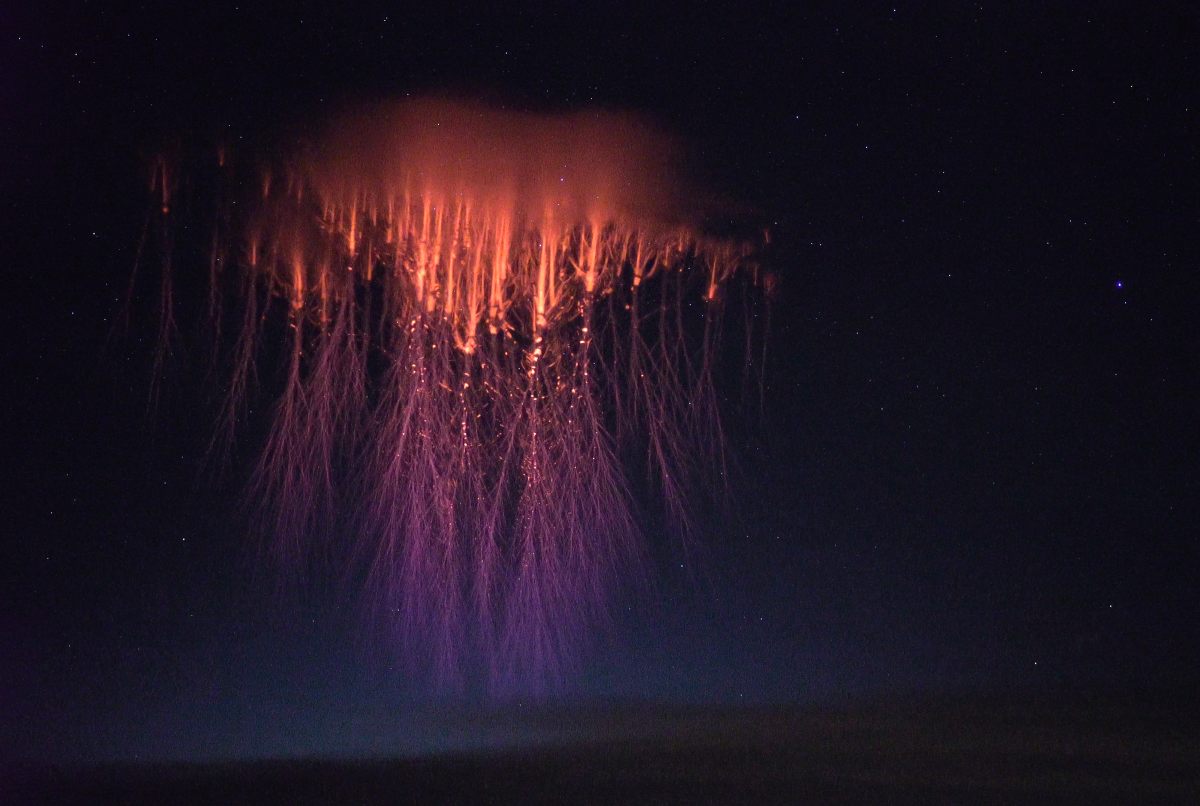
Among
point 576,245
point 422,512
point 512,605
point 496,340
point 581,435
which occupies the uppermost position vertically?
point 576,245

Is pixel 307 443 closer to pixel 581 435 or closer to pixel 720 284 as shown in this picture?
pixel 581 435

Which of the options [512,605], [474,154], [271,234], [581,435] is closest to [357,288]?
[271,234]

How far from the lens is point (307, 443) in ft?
10.1

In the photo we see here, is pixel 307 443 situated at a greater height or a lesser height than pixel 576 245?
lesser

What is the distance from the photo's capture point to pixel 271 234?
3129 millimetres

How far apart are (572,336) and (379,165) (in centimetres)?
69

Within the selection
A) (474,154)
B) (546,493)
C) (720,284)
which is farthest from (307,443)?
(720,284)

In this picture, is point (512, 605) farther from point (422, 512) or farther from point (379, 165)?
point (379, 165)

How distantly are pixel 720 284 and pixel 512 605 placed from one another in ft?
3.45

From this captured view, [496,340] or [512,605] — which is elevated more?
[496,340]

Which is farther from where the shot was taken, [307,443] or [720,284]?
[720,284]

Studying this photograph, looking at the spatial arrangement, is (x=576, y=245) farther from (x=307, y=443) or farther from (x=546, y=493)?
(x=307, y=443)

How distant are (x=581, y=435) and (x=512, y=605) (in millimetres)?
493

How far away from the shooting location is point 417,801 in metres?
3.03
